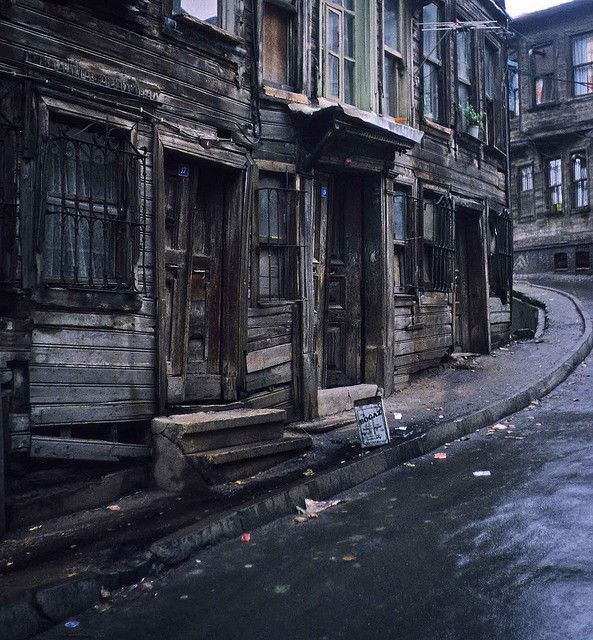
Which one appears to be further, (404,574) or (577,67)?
(577,67)

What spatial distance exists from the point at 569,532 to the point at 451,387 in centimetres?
611

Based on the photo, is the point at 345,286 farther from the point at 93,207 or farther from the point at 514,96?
the point at 514,96

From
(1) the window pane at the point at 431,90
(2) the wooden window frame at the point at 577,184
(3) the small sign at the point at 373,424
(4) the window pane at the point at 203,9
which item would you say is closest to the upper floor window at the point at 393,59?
(1) the window pane at the point at 431,90

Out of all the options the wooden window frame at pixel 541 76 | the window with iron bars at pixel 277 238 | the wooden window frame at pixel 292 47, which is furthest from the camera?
the wooden window frame at pixel 541 76

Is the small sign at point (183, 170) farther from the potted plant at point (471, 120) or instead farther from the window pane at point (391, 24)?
the potted plant at point (471, 120)

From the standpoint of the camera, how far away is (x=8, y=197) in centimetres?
530

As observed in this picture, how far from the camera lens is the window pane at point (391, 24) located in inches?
422

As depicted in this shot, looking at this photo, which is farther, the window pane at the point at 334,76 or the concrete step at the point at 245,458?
Result: the window pane at the point at 334,76

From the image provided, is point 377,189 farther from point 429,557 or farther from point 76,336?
Answer: point 429,557

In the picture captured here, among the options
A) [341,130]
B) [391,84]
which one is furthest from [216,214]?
[391,84]

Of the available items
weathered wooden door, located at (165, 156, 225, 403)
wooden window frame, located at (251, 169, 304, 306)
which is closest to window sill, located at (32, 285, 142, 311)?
weathered wooden door, located at (165, 156, 225, 403)

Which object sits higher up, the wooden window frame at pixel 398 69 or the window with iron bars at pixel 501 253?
the wooden window frame at pixel 398 69

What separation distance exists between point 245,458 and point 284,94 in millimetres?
4517

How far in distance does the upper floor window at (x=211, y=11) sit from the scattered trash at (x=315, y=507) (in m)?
5.01
